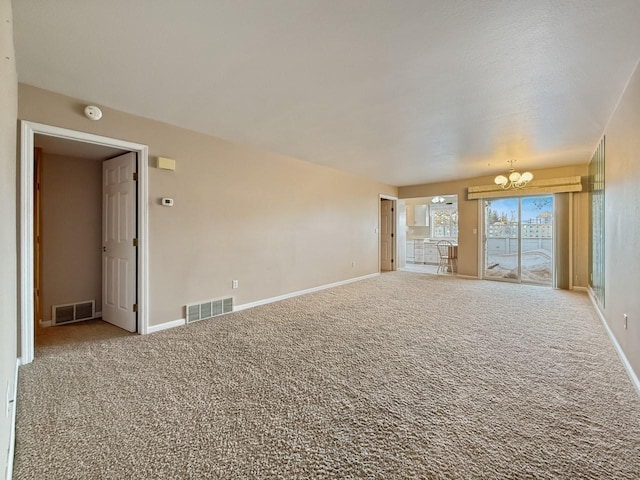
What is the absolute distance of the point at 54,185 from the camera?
3.95 m

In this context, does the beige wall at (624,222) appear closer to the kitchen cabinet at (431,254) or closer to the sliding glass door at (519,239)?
the sliding glass door at (519,239)

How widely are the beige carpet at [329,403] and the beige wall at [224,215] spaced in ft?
2.54

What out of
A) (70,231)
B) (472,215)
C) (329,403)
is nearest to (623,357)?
(329,403)

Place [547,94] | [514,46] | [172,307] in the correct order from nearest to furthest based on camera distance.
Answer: [514,46]
[547,94]
[172,307]

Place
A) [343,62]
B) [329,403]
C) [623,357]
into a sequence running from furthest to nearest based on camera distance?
[623,357] → [343,62] → [329,403]

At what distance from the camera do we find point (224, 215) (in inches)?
171

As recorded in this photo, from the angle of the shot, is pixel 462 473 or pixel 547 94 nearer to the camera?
pixel 462 473

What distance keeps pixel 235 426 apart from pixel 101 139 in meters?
3.21

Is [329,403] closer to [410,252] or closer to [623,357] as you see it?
[623,357]

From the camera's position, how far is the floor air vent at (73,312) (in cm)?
391

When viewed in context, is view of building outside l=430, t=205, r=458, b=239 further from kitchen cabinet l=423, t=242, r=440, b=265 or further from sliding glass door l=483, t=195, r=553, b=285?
sliding glass door l=483, t=195, r=553, b=285

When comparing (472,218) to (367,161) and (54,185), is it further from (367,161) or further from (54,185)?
(54,185)

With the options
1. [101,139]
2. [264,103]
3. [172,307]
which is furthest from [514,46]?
[172,307]

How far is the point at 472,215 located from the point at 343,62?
20.4 feet
